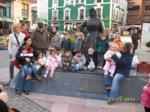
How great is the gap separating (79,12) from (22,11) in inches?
531

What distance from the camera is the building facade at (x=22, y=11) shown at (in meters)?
38.3

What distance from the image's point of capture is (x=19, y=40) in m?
7.38

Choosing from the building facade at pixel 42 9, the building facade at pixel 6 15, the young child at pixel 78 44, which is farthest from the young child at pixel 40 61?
the building facade at pixel 42 9

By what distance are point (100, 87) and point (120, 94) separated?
490 millimetres

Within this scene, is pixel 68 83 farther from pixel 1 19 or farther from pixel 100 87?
pixel 1 19

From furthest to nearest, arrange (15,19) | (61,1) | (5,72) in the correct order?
(61,1)
(15,19)
(5,72)

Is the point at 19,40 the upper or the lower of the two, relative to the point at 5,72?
upper

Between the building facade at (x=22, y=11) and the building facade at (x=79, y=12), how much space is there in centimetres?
875

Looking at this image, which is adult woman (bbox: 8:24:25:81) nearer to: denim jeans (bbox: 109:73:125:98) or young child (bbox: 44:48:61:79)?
young child (bbox: 44:48:61:79)

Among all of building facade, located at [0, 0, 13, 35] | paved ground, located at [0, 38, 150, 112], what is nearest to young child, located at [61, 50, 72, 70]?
paved ground, located at [0, 38, 150, 112]

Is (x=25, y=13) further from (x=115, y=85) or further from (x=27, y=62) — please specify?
(x=115, y=85)

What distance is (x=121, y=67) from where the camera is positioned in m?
6.47

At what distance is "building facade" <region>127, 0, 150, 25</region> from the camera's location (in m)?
72.1

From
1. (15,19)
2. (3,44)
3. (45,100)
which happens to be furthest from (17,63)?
(15,19)
